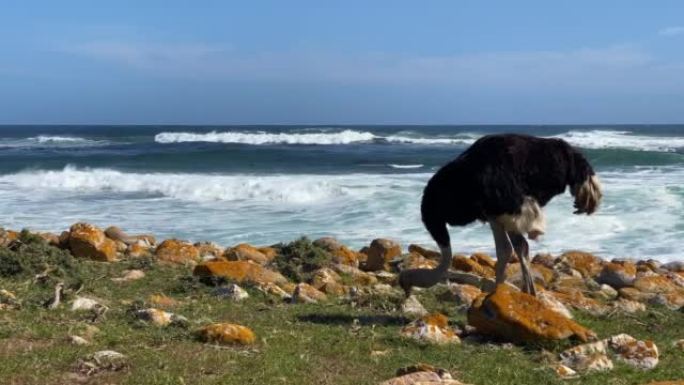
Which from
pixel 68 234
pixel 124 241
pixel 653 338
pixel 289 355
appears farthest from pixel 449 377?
pixel 124 241

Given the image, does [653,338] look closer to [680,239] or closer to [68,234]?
[68,234]

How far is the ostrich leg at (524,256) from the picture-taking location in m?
6.93

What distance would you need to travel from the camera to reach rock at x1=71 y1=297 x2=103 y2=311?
24.2 feet

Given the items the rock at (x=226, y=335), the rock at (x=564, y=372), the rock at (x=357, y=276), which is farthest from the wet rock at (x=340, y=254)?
the rock at (x=564, y=372)

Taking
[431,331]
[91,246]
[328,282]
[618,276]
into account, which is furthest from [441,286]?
[91,246]

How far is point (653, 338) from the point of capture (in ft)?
23.6

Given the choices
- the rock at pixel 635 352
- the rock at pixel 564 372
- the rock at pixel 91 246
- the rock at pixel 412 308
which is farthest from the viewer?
the rock at pixel 91 246

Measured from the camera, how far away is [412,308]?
8.07 metres

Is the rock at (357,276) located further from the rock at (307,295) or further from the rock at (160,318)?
the rock at (160,318)

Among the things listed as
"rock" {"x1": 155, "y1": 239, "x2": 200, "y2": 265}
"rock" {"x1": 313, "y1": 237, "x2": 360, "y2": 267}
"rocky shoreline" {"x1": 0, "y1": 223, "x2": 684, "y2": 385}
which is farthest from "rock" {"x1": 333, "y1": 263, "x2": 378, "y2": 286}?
"rock" {"x1": 155, "y1": 239, "x2": 200, "y2": 265}

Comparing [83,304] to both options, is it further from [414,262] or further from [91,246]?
[414,262]

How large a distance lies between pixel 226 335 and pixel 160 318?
38.9 inches

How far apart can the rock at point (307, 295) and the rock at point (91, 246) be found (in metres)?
3.85

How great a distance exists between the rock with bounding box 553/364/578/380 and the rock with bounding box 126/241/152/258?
25.2 ft
